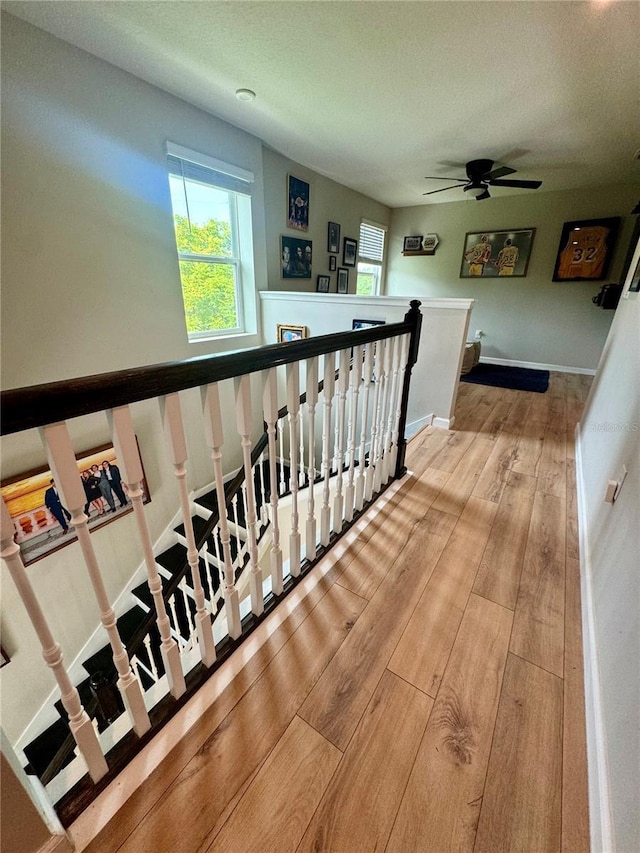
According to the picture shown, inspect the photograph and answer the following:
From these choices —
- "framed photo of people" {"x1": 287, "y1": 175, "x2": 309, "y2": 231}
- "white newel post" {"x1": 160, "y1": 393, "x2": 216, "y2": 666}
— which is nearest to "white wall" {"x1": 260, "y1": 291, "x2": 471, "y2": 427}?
"framed photo of people" {"x1": 287, "y1": 175, "x2": 309, "y2": 231}

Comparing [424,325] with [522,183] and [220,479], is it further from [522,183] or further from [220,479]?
[220,479]

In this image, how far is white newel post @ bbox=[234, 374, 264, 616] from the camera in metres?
0.88

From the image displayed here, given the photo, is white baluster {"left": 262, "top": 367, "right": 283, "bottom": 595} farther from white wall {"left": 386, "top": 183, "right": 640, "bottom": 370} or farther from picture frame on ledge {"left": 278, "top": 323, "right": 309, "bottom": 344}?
white wall {"left": 386, "top": 183, "right": 640, "bottom": 370}

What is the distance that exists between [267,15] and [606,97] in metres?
2.40

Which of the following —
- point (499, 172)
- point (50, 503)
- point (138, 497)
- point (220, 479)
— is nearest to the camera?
point (138, 497)

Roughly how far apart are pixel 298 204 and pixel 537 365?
427 centimetres

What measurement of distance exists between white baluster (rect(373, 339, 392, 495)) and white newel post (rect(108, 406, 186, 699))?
3.70 ft

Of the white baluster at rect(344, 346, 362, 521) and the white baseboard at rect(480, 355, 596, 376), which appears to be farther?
the white baseboard at rect(480, 355, 596, 376)

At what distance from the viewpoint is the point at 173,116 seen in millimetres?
2521

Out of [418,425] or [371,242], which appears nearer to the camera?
[418,425]

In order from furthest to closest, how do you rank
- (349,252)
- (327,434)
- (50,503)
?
(349,252) < (50,503) < (327,434)

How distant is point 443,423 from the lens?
304 cm

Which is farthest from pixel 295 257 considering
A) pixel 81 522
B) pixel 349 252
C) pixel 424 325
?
pixel 81 522

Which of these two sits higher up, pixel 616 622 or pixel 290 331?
pixel 290 331
